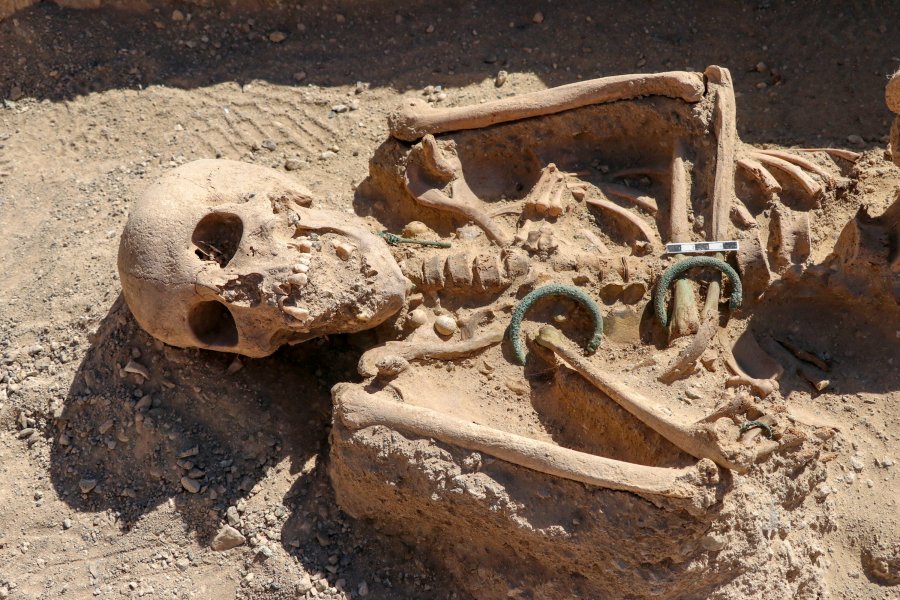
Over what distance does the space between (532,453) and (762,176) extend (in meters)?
2.36

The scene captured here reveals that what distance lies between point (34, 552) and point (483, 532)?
104 inches

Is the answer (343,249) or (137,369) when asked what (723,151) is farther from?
(137,369)

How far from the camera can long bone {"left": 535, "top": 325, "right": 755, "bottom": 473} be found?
372cm

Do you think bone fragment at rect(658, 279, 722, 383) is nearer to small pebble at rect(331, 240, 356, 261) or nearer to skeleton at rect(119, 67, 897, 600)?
skeleton at rect(119, 67, 897, 600)

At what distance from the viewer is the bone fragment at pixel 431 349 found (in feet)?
14.7

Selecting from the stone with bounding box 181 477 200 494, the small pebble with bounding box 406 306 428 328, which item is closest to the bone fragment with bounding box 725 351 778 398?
the small pebble with bounding box 406 306 428 328

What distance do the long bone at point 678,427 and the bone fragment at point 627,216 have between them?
1.00 meters

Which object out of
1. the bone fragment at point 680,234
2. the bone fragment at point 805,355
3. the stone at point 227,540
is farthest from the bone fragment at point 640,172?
the stone at point 227,540

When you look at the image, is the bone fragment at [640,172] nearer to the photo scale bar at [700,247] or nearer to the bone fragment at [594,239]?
the bone fragment at [594,239]

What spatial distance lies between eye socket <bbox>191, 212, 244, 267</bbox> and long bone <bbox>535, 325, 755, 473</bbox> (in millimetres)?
1933

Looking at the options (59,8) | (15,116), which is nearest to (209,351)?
(15,116)

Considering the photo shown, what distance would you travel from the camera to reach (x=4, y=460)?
5023 millimetres

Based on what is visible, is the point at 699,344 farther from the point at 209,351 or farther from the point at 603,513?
the point at 209,351

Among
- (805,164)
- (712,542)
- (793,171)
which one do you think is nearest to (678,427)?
(712,542)
